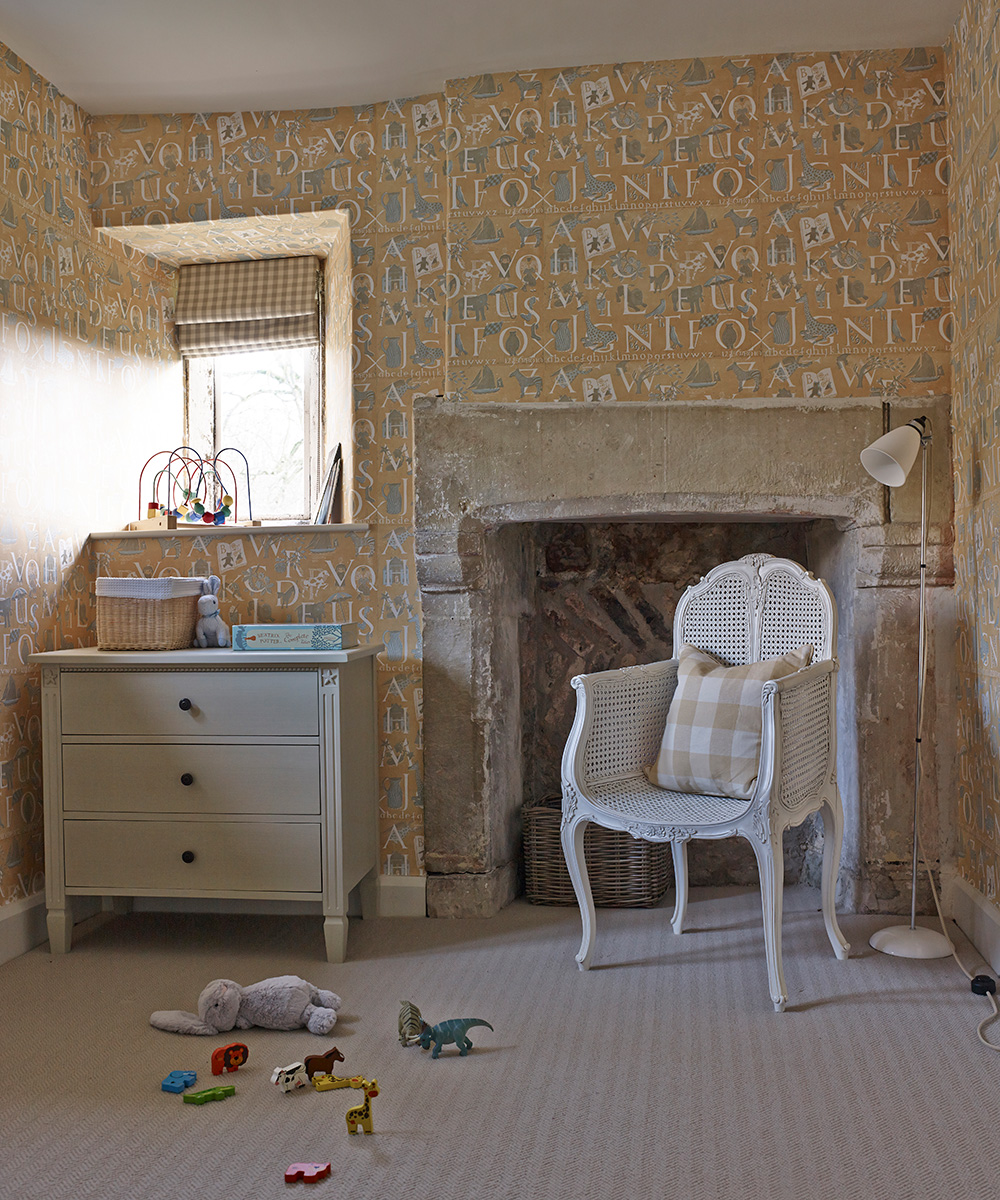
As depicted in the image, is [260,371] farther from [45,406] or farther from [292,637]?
[292,637]

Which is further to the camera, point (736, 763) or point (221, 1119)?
point (736, 763)

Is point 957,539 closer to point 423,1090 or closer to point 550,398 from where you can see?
point 550,398

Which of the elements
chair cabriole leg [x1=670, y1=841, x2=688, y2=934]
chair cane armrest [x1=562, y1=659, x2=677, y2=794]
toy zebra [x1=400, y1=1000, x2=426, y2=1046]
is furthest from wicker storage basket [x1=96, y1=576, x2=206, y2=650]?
chair cabriole leg [x1=670, y1=841, x2=688, y2=934]

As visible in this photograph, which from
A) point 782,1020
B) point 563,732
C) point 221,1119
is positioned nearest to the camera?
point 221,1119

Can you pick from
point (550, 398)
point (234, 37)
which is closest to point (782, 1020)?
point (550, 398)

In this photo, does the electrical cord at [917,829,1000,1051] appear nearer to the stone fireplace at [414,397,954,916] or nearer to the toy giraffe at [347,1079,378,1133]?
the stone fireplace at [414,397,954,916]

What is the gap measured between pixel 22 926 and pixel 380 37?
2828 millimetres

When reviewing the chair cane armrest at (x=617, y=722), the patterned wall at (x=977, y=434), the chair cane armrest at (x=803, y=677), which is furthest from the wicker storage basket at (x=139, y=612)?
the patterned wall at (x=977, y=434)

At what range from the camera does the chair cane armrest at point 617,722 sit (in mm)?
2701

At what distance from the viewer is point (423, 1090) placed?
79.8 inches

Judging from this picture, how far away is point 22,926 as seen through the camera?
295 centimetres

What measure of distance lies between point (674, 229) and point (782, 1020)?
2.28 m

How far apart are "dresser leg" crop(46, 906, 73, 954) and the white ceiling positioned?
2559mm

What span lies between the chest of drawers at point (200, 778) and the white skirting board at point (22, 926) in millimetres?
105
